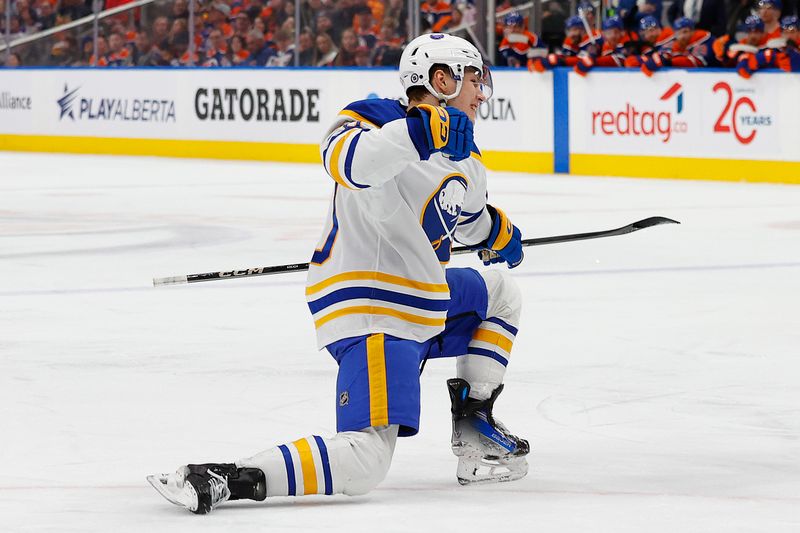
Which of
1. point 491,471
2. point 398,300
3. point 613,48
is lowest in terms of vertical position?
point 491,471

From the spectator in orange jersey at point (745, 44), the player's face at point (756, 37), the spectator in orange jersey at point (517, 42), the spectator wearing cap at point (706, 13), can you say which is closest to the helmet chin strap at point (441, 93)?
the spectator in orange jersey at point (745, 44)

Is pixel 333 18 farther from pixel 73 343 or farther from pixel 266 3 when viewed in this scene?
pixel 73 343

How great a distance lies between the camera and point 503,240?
368cm

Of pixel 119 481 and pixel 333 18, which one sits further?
pixel 333 18

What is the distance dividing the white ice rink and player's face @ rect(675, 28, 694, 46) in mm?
3715

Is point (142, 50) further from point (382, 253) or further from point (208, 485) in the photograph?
point (208, 485)

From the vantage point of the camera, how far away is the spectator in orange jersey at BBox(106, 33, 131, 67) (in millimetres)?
17203

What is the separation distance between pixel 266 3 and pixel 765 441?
12.9 metres

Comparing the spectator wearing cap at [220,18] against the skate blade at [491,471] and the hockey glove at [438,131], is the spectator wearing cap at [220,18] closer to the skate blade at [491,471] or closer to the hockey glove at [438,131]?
the skate blade at [491,471]

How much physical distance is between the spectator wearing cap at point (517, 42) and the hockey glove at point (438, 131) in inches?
432

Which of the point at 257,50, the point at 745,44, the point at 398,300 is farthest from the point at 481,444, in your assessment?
the point at 257,50

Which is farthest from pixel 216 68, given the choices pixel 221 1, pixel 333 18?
pixel 333 18

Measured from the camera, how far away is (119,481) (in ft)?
10.6

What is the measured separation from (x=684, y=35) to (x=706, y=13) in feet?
2.09
